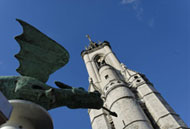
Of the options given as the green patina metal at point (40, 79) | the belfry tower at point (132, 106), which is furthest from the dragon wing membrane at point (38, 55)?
the belfry tower at point (132, 106)

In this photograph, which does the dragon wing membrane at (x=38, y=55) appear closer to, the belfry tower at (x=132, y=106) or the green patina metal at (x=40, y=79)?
the green patina metal at (x=40, y=79)

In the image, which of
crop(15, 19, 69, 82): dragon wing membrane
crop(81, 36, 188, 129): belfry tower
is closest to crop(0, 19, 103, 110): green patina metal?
crop(15, 19, 69, 82): dragon wing membrane

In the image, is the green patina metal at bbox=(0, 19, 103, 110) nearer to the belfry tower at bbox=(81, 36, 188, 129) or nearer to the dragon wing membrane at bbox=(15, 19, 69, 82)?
the dragon wing membrane at bbox=(15, 19, 69, 82)

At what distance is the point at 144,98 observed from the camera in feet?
53.1

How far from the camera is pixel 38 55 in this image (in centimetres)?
318

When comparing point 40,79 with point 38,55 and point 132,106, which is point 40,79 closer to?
point 38,55

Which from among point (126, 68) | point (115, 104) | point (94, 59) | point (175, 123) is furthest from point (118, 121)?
point (94, 59)

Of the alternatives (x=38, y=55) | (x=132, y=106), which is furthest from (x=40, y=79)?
(x=132, y=106)

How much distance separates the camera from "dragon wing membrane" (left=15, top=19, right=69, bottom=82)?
10.1 feet

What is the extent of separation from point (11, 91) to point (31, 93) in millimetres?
245

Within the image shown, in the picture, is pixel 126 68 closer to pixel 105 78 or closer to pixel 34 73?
pixel 105 78

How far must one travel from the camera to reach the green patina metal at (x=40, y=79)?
2430 mm

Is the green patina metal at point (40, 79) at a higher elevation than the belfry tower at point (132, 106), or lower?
lower

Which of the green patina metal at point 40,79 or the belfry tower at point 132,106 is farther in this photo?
the belfry tower at point 132,106
